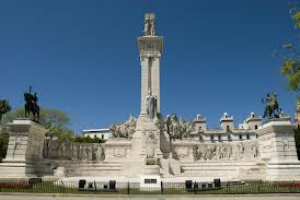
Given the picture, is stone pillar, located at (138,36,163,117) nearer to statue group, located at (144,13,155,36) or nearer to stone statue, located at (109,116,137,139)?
statue group, located at (144,13,155,36)

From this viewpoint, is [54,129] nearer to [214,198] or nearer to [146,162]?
[146,162]

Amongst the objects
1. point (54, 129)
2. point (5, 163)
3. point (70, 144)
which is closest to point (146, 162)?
point (70, 144)

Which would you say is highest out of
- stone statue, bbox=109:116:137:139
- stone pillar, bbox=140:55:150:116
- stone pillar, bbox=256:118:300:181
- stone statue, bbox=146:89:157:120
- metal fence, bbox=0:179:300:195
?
stone pillar, bbox=140:55:150:116

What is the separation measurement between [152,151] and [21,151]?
13162 millimetres

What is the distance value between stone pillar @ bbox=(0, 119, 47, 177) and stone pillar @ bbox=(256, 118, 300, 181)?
20.8m

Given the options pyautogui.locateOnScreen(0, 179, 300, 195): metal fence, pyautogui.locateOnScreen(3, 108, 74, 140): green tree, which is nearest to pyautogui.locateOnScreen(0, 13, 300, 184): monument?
pyautogui.locateOnScreen(0, 179, 300, 195): metal fence

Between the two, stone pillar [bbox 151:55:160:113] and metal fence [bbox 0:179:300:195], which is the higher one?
stone pillar [bbox 151:55:160:113]

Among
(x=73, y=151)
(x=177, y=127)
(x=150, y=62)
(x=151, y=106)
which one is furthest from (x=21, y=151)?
(x=150, y=62)

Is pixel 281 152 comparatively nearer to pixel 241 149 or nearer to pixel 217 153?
pixel 241 149

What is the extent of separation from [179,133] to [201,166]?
6.10 m

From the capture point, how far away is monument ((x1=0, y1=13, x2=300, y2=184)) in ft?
78.0

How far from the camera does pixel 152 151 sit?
3031cm

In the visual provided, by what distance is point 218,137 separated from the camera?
244 feet

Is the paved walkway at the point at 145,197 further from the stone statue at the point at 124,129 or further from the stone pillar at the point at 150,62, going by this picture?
the stone pillar at the point at 150,62
